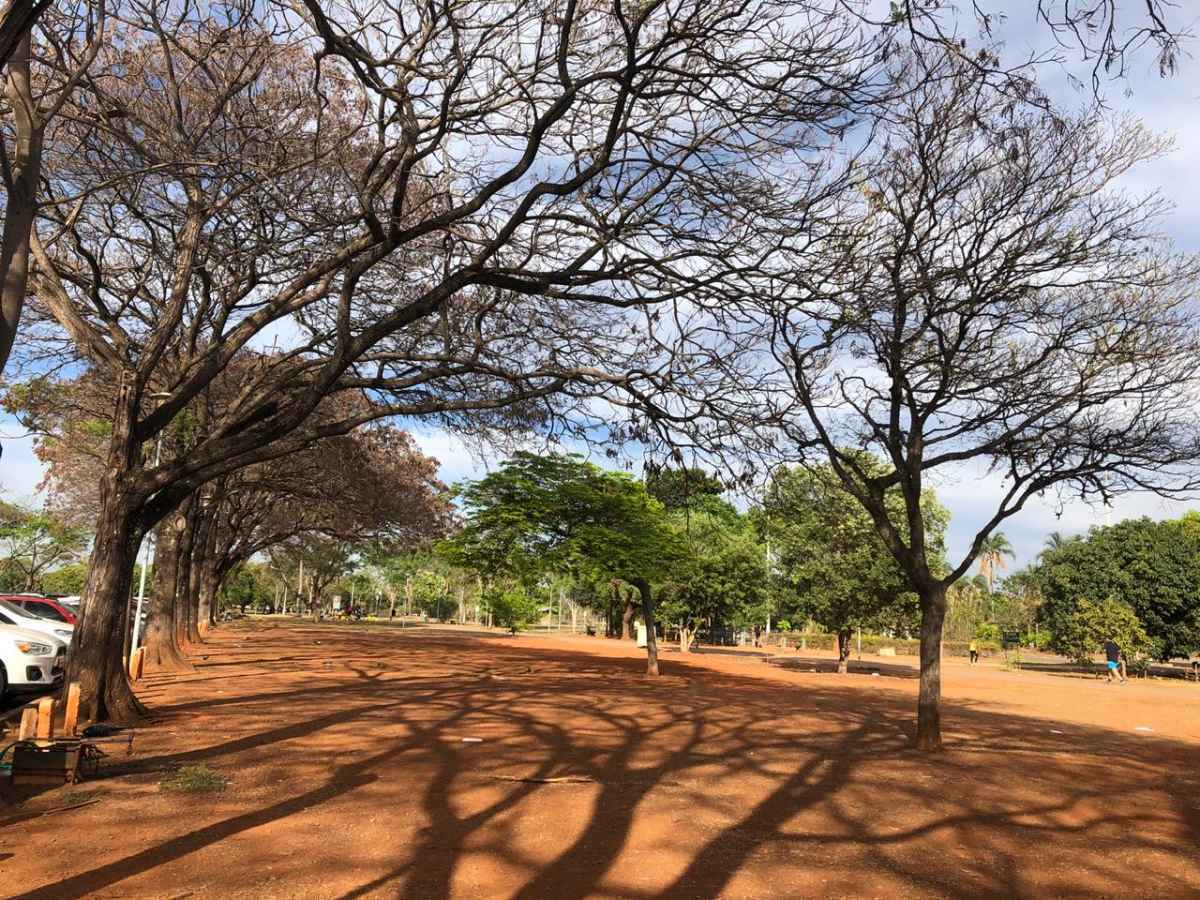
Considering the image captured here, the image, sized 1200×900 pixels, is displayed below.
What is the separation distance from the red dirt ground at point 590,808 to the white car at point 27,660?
1567 millimetres

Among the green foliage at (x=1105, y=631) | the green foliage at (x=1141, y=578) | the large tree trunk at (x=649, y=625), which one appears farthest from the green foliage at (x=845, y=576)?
the green foliage at (x=1141, y=578)

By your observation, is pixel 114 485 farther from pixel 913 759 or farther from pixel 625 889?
pixel 913 759

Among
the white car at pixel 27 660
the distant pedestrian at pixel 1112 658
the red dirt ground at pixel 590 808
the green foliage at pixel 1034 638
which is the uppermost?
the white car at pixel 27 660

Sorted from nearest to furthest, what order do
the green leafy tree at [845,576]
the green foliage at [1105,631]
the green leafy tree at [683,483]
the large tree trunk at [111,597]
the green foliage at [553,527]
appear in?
the large tree trunk at [111,597] → the green leafy tree at [683,483] → the green foliage at [553,527] → the green leafy tree at [845,576] → the green foliage at [1105,631]

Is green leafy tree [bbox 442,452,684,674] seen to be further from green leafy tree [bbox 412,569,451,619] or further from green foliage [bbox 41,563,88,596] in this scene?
green leafy tree [bbox 412,569,451,619]

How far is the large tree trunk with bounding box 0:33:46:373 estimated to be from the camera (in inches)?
151

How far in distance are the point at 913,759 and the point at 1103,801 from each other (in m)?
2.37

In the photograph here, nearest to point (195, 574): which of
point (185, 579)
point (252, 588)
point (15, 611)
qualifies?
point (185, 579)

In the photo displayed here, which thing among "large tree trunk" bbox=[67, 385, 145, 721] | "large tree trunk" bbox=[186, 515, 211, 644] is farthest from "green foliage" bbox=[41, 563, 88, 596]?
"large tree trunk" bbox=[67, 385, 145, 721]

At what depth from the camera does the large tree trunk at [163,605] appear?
57.1 feet

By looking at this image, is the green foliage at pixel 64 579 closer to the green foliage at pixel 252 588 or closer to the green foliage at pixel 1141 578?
the green foliage at pixel 252 588

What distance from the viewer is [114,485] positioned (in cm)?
1058

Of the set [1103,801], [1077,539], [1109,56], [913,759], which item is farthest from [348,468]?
[1077,539]

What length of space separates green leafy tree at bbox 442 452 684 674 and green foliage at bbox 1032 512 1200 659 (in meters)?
25.7
